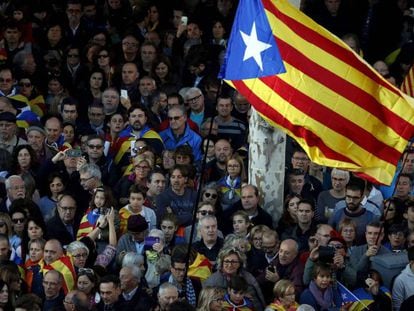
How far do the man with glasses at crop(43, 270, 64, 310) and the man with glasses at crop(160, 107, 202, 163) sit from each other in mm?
3941

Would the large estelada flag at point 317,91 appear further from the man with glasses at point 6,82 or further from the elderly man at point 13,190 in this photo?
the man with glasses at point 6,82

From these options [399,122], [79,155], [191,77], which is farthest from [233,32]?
[191,77]

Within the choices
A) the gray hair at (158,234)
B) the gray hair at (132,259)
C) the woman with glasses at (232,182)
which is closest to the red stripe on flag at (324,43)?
the gray hair at (158,234)

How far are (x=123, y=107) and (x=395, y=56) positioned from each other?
13.7 ft

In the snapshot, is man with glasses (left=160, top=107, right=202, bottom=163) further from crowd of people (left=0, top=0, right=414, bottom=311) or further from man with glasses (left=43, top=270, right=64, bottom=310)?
man with glasses (left=43, top=270, right=64, bottom=310)

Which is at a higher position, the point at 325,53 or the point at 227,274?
the point at 325,53

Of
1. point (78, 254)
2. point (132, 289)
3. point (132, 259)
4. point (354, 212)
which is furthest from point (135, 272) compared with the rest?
point (354, 212)

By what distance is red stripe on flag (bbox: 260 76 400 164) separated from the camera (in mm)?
21094

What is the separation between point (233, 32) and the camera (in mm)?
21547

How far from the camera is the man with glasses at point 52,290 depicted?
22341 millimetres

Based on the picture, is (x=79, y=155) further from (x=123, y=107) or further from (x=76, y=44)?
(x=76, y=44)

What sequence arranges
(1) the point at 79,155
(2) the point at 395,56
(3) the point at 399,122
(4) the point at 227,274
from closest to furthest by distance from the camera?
(3) the point at 399,122, (4) the point at 227,274, (1) the point at 79,155, (2) the point at 395,56

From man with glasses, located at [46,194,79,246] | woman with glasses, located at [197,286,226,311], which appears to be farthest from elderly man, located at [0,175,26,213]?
woman with glasses, located at [197,286,226,311]

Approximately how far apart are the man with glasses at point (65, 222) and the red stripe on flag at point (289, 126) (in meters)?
3.28
